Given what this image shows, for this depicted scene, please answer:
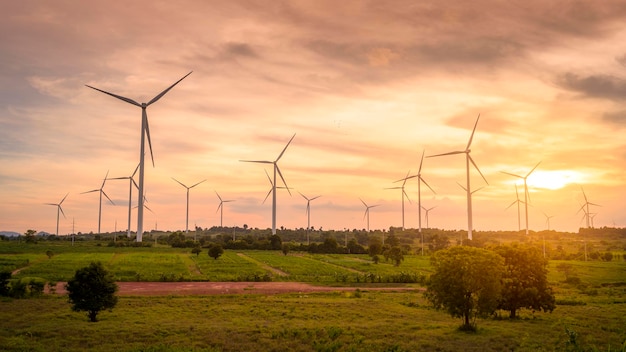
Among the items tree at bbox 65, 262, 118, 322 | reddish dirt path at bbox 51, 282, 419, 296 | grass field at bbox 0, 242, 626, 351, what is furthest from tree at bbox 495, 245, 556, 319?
tree at bbox 65, 262, 118, 322

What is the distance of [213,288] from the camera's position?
81.4 metres

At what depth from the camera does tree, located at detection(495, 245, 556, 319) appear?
57625 millimetres

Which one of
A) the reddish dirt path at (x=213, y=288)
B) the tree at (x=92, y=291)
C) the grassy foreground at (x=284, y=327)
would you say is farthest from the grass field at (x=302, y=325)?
the reddish dirt path at (x=213, y=288)

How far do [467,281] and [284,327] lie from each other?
1724cm

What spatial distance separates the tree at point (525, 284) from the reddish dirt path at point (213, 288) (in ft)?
90.6

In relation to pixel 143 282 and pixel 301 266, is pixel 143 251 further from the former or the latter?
pixel 143 282

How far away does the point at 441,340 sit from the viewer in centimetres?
4381

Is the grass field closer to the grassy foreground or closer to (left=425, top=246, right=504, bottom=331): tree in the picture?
the grassy foreground

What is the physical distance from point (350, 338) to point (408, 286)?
49622mm

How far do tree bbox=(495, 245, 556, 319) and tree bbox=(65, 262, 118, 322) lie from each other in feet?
135

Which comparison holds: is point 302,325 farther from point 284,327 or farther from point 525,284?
point 525,284

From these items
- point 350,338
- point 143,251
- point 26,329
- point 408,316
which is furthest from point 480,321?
point 143,251

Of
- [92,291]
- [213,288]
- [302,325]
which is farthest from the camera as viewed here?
[213,288]

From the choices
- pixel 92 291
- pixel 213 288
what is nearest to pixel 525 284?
pixel 213 288
